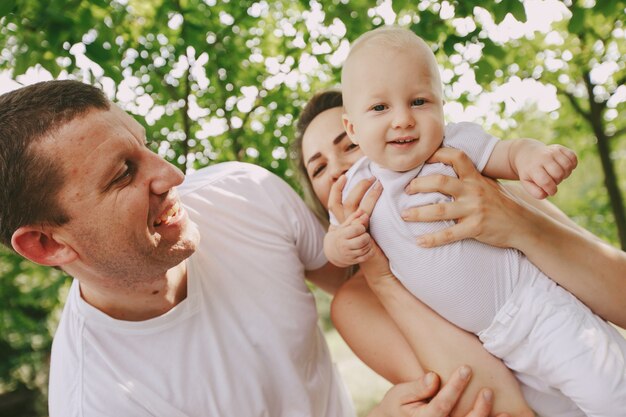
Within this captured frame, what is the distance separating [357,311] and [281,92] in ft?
6.45

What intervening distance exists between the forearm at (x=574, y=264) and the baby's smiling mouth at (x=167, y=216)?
53.5 inches

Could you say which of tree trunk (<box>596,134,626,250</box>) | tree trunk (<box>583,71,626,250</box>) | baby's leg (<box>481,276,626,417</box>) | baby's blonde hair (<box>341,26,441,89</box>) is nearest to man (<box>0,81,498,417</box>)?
baby's leg (<box>481,276,626,417</box>)

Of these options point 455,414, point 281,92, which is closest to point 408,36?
point 455,414

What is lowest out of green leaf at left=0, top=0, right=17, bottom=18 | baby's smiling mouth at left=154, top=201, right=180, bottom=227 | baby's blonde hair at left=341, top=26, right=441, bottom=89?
baby's smiling mouth at left=154, top=201, right=180, bottom=227

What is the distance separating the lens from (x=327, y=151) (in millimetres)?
2494

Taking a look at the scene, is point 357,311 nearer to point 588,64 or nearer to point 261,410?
point 261,410

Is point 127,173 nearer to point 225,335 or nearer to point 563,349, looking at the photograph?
point 225,335

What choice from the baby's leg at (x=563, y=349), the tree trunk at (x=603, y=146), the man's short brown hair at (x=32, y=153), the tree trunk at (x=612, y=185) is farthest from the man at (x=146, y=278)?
the tree trunk at (x=603, y=146)

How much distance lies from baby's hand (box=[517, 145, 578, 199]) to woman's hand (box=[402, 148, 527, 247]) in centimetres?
17

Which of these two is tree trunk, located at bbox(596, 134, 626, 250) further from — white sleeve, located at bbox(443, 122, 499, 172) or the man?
the man

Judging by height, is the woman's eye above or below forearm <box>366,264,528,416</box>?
above

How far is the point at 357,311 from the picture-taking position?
2330 millimetres

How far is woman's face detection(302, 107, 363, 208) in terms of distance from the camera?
2467 millimetres

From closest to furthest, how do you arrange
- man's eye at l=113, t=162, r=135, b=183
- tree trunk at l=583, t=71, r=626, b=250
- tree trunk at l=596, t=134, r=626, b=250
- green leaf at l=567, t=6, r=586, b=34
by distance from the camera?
man's eye at l=113, t=162, r=135, b=183 < green leaf at l=567, t=6, r=586, b=34 < tree trunk at l=596, t=134, r=626, b=250 < tree trunk at l=583, t=71, r=626, b=250
